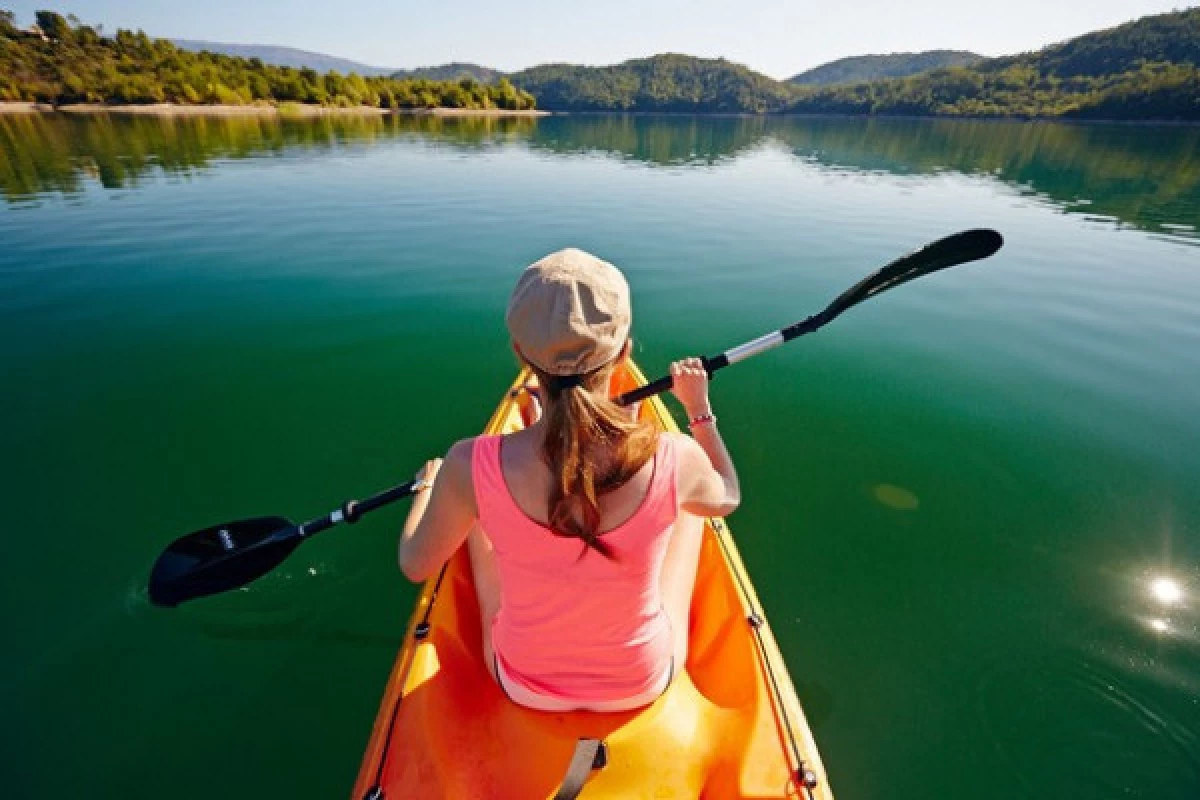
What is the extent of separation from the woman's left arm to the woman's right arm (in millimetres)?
628

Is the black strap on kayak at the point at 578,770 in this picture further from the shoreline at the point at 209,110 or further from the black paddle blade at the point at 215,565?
the shoreline at the point at 209,110

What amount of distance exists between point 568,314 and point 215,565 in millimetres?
3230

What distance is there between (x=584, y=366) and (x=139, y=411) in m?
6.47

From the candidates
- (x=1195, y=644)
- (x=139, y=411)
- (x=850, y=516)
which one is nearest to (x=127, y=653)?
(x=139, y=411)

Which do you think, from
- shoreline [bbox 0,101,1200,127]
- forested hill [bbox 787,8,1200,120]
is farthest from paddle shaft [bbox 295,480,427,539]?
forested hill [bbox 787,8,1200,120]

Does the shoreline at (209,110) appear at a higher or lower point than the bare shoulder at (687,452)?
higher

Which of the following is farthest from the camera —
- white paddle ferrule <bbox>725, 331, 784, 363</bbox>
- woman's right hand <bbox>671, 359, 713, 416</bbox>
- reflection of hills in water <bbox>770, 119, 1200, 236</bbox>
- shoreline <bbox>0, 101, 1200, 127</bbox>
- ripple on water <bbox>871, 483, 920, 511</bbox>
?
shoreline <bbox>0, 101, 1200, 127</bbox>

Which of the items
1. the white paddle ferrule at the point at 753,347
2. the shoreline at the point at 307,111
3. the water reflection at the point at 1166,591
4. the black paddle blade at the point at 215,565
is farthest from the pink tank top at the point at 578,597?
the shoreline at the point at 307,111

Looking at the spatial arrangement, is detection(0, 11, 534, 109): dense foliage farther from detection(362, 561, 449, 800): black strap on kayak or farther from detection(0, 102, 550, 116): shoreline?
detection(362, 561, 449, 800): black strap on kayak

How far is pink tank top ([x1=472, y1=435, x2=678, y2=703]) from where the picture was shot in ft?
4.97

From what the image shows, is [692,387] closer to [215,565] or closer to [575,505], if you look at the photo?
[575,505]

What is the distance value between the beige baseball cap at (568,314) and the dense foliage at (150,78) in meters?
64.3

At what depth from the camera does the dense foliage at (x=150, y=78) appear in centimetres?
4681

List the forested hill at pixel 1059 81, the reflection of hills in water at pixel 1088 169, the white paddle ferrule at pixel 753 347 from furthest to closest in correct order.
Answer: the forested hill at pixel 1059 81, the reflection of hills in water at pixel 1088 169, the white paddle ferrule at pixel 753 347
